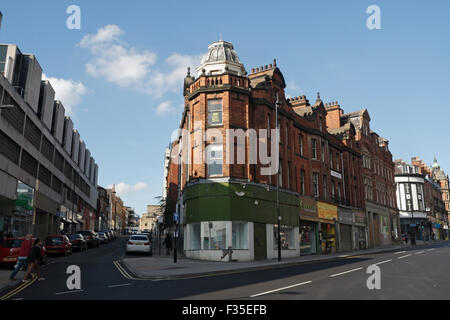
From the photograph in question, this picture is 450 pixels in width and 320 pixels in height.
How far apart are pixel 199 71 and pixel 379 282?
23.7 metres

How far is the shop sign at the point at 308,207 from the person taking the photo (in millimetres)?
32406

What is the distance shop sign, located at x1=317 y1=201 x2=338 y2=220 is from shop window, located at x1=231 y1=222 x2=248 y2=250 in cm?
1253

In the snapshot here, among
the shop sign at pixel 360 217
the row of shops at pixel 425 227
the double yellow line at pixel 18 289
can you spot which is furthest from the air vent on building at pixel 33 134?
the row of shops at pixel 425 227

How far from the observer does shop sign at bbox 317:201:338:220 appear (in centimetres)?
3525

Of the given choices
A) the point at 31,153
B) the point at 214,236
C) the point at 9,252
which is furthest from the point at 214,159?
the point at 31,153

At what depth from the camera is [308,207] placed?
33344 millimetres

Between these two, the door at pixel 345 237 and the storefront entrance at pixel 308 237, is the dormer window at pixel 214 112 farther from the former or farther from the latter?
the door at pixel 345 237

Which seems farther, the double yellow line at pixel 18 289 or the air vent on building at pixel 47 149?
the air vent on building at pixel 47 149

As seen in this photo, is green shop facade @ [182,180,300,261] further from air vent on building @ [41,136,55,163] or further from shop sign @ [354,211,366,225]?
air vent on building @ [41,136,55,163]

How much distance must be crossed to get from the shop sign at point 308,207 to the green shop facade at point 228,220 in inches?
233

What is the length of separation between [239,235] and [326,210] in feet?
48.9

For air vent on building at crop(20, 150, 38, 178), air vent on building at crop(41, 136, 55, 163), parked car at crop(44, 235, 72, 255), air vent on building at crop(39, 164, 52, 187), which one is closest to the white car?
parked car at crop(44, 235, 72, 255)

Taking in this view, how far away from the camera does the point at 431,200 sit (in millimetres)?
82688

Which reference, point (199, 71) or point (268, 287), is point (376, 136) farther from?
point (268, 287)
